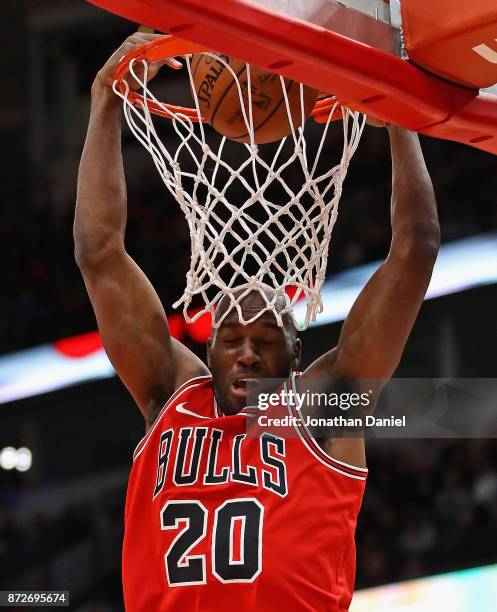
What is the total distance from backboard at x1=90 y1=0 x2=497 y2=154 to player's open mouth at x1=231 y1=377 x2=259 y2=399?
83 centimetres

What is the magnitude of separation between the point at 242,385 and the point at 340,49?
1.03 meters

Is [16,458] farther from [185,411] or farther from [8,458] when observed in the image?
[185,411]

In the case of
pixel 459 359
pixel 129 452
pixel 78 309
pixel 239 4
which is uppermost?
pixel 239 4

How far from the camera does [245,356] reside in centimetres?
308

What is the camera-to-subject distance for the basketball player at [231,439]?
113 inches

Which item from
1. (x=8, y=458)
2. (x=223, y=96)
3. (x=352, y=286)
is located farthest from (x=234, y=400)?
(x=8, y=458)

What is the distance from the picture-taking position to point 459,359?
28.1ft

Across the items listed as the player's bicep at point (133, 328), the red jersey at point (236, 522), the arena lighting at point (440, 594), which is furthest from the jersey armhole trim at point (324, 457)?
the arena lighting at point (440, 594)

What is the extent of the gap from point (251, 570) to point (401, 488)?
4.86 meters

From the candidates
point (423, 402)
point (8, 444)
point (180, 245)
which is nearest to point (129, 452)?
point (8, 444)

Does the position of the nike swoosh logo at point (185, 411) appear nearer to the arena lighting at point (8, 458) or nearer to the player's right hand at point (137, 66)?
the player's right hand at point (137, 66)

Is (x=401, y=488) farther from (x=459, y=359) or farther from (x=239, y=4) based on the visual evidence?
(x=239, y=4)

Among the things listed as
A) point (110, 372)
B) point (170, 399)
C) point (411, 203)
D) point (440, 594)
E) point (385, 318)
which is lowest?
point (440, 594)

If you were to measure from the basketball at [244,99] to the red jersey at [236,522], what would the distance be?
2.57 feet
